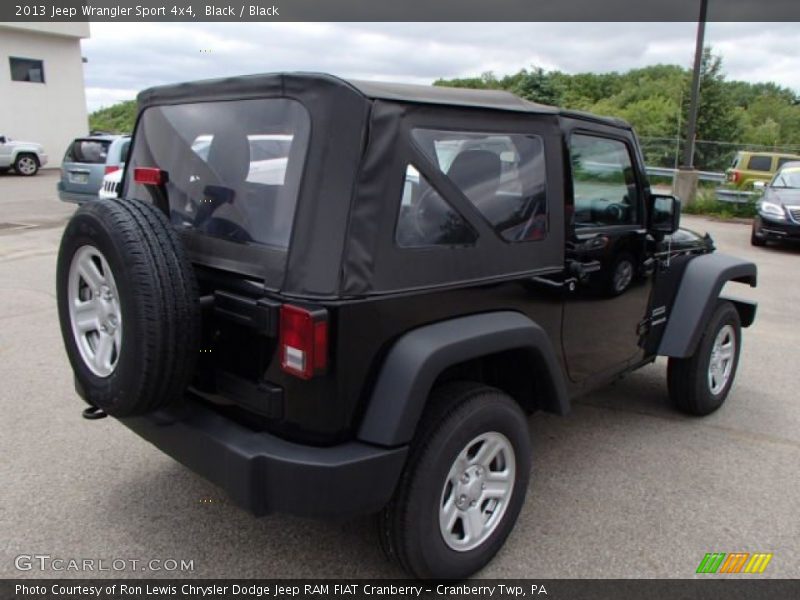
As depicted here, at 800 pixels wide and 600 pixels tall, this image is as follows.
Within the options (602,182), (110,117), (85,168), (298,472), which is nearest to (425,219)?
(298,472)

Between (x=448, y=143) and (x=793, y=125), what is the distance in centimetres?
4664

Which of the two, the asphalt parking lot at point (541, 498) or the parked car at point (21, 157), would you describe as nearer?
the asphalt parking lot at point (541, 498)

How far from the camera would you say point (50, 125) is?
88.7 ft

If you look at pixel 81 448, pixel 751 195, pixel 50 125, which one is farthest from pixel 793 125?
pixel 81 448

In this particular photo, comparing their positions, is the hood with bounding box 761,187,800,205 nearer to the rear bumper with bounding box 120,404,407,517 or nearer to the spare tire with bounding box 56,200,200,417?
the rear bumper with bounding box 120,404,407,517

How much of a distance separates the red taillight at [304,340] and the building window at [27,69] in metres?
28.7

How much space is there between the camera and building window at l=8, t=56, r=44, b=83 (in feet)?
84.2

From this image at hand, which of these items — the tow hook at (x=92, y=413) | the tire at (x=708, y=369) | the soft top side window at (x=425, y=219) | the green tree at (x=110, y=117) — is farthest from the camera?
the green tree at (x=110, y=117)

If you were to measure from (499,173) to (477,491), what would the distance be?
1277mm

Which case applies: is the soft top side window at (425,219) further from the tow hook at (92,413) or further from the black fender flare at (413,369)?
the tow hook at (92,413)

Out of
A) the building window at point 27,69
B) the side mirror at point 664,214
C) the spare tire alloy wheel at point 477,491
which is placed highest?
the building window at point 27,69

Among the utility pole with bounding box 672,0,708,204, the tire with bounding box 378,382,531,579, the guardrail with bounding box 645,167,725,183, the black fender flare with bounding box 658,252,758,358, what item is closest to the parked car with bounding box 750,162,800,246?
the utility pole with bounding box 672,0,708,204

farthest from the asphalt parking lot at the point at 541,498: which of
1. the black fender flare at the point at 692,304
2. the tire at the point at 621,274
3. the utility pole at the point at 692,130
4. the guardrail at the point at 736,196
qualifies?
the guardrail at the point at 736,196

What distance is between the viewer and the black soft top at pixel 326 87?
2248 mm
